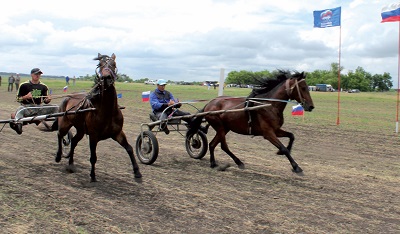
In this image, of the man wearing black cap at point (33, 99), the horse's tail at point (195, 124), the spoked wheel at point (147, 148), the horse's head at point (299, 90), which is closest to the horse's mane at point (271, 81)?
the horse's head at point (299, 90)

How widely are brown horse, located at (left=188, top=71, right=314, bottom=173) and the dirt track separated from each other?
0.69 m

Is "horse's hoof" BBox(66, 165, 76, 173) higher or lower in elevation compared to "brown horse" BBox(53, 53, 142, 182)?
lower

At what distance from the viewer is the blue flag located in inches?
758

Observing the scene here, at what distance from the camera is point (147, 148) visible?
9766 mm

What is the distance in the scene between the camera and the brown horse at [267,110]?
29.3ft

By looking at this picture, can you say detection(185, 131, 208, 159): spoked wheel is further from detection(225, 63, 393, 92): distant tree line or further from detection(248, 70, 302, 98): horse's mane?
detection(225, 63, 393, 92): distant tree line

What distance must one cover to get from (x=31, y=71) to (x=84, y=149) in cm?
229

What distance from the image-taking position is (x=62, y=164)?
9.21 meters

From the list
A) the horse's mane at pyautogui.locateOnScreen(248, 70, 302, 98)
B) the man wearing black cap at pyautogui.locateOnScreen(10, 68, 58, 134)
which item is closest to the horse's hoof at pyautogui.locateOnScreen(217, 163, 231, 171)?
the horse's mane at pyautogui.locateOnScreen(248, 70, 302, 98)

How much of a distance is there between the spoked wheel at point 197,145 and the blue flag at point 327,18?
36.8 feet

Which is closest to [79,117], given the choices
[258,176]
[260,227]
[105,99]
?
[105,99]

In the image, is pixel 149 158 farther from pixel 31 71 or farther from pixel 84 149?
pixel 31 71

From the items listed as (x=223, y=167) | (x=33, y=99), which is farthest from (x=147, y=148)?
(x=33, y=99)

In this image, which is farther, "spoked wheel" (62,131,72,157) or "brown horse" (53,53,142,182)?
"spoked wheel" (62,131,72,157)
